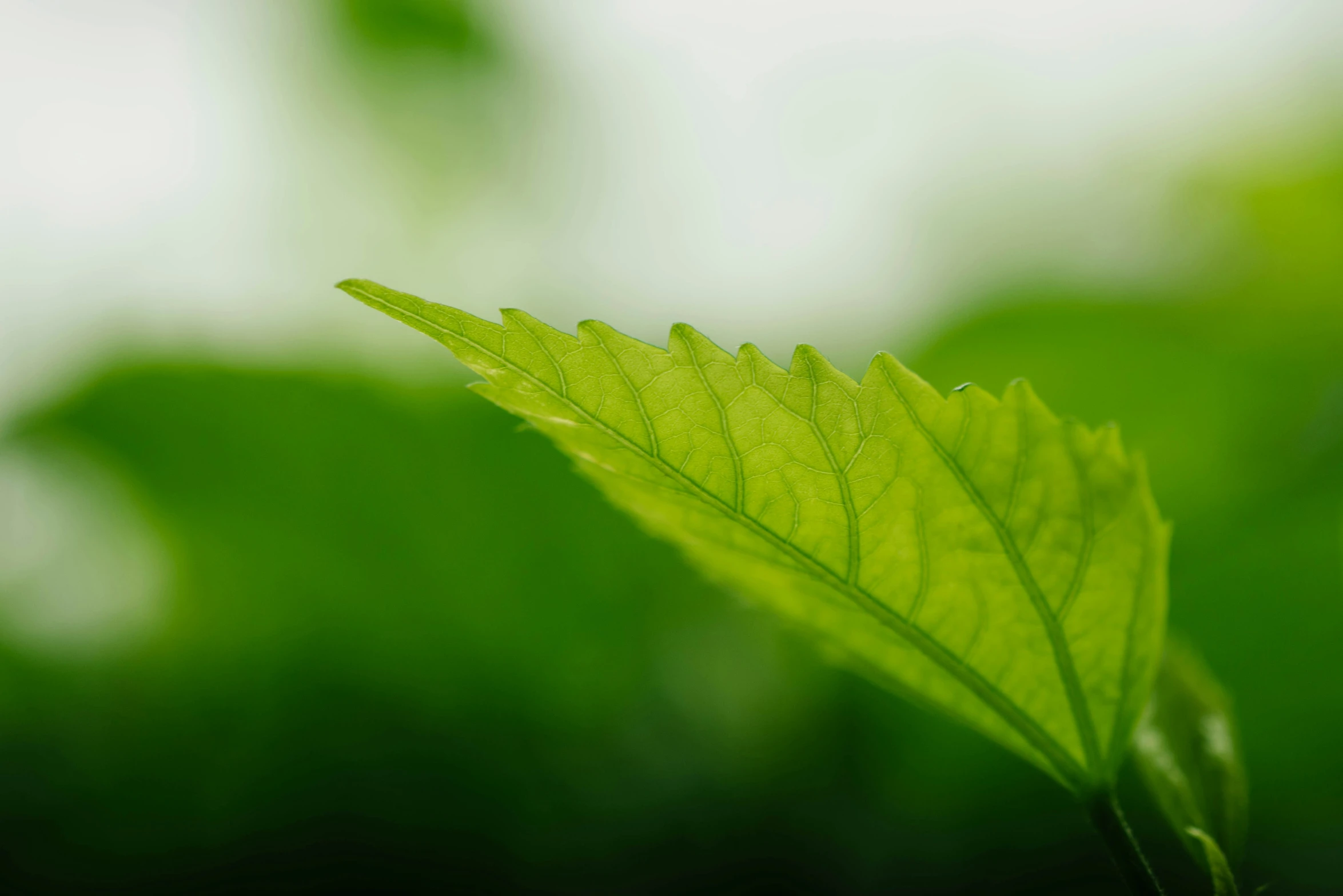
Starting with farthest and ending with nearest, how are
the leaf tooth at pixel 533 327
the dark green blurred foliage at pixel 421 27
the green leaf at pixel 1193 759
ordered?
1. the dark green blurred foliage at pixel 421 27
2. the green leaf at pixel 1193 759
3. the leaf tooth at pixel 533 327

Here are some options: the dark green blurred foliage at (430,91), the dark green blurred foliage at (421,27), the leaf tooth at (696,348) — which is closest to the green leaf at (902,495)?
the leaf tooth at (696,348)

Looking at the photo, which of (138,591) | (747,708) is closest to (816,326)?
(747,708)

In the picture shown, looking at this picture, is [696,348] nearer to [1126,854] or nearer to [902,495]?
[902,495]

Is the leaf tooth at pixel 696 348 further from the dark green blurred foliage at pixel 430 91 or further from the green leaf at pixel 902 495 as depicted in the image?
the dark green blurred foliage at pixel 430 91

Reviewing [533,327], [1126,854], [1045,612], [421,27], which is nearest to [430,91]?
[421,27]

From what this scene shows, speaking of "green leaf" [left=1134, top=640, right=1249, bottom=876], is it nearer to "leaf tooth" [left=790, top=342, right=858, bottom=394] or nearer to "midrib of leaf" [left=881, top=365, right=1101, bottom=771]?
"midrib of leaf" [left=881, top=365, right=1101, bottom=771]

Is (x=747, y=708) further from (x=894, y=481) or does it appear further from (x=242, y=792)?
(x=894, y=481)

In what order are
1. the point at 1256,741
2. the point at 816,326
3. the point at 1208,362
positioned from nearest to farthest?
1. the point at 1256,741
2. the point at 1208,362
3. the point at 816,326
